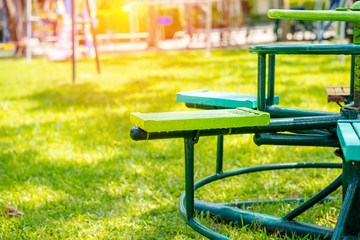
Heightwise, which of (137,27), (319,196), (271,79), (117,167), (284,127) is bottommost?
(117,167)

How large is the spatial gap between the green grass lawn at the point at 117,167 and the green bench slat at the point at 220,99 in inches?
21.2

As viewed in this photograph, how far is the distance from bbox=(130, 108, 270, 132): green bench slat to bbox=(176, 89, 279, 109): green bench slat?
370 mm

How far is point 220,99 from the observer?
1.99 m

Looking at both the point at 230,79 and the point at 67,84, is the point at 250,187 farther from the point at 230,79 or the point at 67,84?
the point at 67,84

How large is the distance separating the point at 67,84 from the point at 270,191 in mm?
4706

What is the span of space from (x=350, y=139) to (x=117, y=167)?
196 centimetres

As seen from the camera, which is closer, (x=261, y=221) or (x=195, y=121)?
(x=195, y=121)

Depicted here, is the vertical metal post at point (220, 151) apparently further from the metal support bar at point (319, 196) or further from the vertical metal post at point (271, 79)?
the metal support bar at point (319, 196)

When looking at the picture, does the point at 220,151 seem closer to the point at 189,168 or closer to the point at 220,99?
the point at 220,99

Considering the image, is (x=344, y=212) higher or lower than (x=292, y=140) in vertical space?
lower

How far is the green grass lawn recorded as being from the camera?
7.19ft

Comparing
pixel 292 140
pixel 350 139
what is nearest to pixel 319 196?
pixel 292 140

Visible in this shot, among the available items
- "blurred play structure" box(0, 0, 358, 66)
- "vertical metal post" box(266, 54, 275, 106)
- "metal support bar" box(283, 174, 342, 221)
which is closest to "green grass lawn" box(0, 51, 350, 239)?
"metal support bar" box(283, 174, 342, 221)

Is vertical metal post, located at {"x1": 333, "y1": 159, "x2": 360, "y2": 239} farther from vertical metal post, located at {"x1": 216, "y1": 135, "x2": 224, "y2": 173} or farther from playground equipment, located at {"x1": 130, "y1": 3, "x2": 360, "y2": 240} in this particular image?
vertical metal post, located at {"x1": 216, "y1": 135, "x2": 224, "y2": 173}
